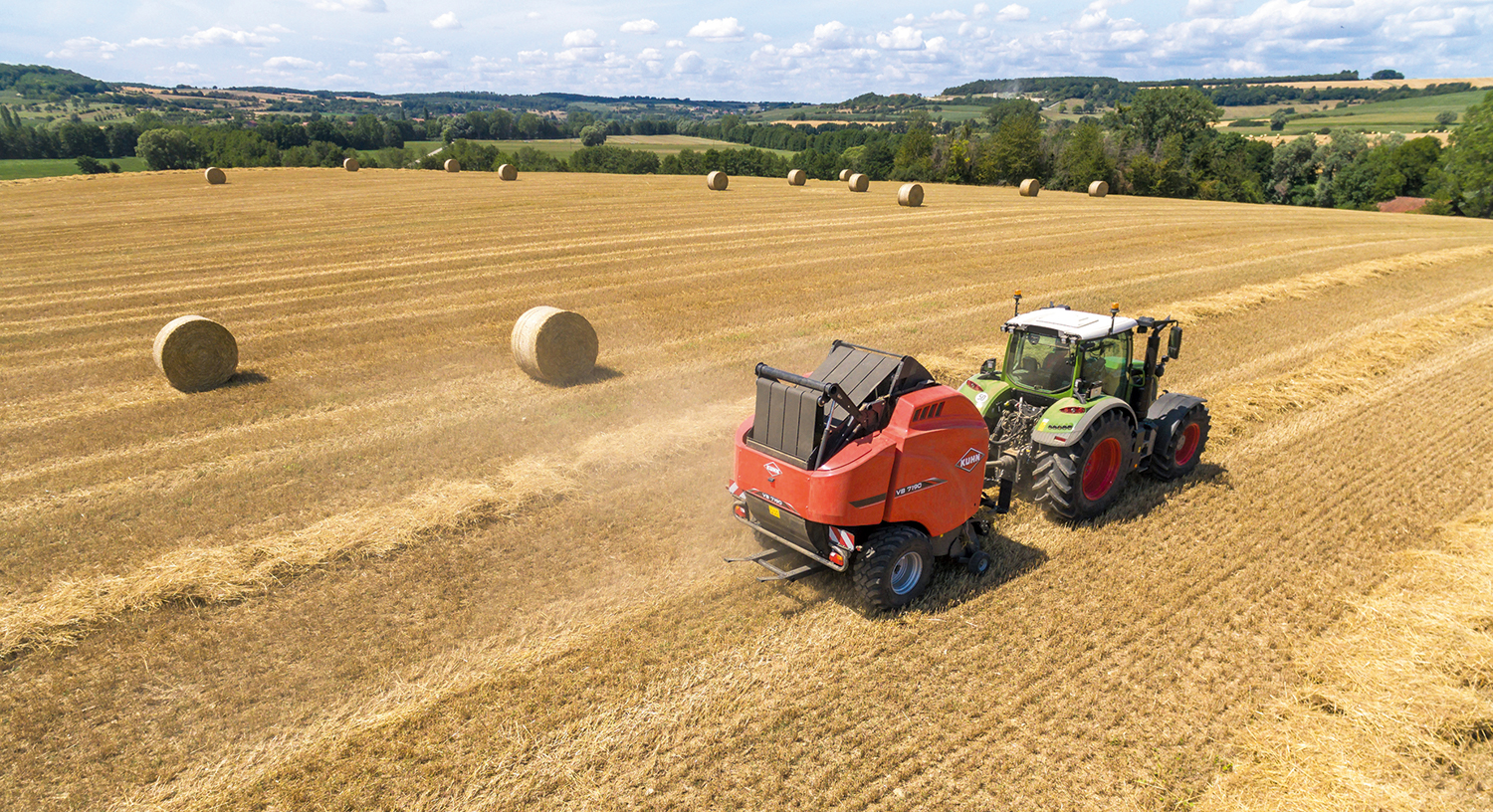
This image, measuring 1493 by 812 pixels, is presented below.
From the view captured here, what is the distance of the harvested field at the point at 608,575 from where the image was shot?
4879mm

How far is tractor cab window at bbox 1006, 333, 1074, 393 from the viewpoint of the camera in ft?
24.9

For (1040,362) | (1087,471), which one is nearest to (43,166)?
(1040,362)

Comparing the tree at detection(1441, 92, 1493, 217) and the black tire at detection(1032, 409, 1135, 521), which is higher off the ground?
the tree at detection(1441, 92, 1493, 217)

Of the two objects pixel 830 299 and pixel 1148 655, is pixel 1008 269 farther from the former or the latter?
pixel 1148 655

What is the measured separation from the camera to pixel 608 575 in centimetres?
695

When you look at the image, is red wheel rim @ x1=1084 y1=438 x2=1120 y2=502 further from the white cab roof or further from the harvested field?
the white cab roof

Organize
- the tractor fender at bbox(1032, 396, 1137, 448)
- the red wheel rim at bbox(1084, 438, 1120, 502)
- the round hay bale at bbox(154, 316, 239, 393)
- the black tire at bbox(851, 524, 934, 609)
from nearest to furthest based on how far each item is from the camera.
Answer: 1. the black tire at bbox(851, 524, 934, 609)
2. the tractor fender at bbox(1032, 396, 1137, 448)
3. the red wheel rim at bbox(1084, 438, 1120, 502)
4. the round hay bale at bbox(154, 316, 239, 393)

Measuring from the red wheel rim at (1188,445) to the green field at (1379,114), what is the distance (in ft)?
339

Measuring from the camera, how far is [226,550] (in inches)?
283

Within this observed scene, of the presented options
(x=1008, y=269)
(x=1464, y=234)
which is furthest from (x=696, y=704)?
(x=1464, y=234)

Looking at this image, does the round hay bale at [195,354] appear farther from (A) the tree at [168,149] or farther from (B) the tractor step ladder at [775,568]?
(A) the tree at [168,149]

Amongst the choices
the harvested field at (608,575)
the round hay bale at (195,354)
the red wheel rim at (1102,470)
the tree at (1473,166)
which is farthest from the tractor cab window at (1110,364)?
the tree at (1473,166)

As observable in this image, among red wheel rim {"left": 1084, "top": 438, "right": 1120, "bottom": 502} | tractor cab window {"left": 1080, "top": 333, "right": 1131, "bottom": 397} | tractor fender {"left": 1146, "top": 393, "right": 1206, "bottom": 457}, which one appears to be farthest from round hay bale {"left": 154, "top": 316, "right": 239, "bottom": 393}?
tractor fender {"left": 1146, "top": 393, "right": 1206, "bottom": 457}

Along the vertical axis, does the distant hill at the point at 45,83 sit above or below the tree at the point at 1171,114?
above
